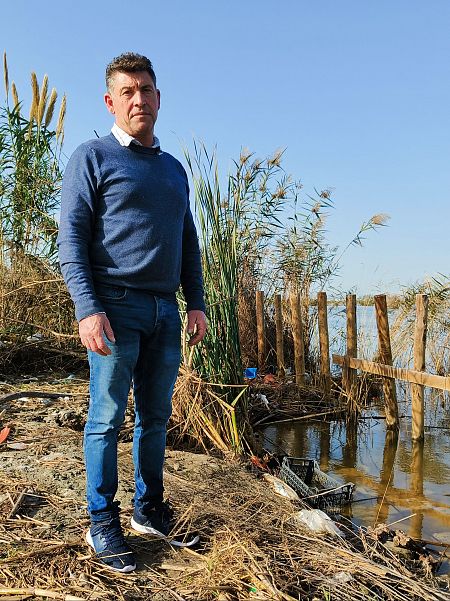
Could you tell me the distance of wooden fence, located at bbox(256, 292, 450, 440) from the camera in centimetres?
607

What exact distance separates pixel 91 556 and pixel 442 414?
6.22 metres

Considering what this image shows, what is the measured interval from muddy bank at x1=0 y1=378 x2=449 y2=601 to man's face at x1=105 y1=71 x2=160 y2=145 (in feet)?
5.63

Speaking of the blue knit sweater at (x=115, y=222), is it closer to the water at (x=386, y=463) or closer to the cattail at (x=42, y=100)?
the water at (x=386, y=463)

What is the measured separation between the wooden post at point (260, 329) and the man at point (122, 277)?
21.1 feet

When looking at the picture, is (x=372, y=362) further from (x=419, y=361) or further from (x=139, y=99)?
(x=139, y=99)

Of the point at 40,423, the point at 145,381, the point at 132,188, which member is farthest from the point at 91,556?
the point at 40,423

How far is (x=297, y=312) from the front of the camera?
26.8 feet

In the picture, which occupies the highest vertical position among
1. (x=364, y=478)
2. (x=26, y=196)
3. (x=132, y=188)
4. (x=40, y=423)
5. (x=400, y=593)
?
(x=26, y=196)

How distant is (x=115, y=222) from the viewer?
2.25 meters

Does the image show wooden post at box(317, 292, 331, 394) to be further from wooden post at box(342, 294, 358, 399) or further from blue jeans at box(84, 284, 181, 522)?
blue jeans at box(84, 284, 181, 522)

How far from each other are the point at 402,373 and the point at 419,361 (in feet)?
0.75

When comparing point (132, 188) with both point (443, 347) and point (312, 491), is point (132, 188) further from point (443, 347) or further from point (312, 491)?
point (443, 347)

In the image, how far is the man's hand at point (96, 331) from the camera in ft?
6.85

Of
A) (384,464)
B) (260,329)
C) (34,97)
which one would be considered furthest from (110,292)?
(34,97)
